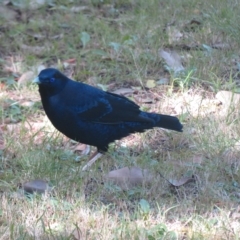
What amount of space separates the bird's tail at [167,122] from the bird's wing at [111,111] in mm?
87

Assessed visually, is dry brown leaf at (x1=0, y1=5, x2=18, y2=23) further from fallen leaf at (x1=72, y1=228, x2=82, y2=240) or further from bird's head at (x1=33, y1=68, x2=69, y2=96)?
fallen leaf at (x1=72, y1=228, x2=82, y2=240)

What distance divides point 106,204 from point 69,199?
9.6 inches

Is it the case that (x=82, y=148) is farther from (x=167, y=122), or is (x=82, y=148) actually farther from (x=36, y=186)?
(x=36, y=186)

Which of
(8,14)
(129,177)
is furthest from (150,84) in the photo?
(8,14)

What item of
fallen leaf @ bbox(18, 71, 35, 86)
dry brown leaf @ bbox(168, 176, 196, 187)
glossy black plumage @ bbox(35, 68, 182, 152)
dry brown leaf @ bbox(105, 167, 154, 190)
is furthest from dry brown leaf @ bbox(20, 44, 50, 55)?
dry brown leaf @ bbox(168, 176, 196, 187)

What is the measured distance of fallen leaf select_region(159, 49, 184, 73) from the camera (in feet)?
21.9

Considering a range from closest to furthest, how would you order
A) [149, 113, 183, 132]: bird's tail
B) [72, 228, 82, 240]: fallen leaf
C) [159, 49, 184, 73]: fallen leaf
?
[72, 228, 82, 240]: fallen leaf
[149, 113, 183, 132]: bird's tail
[159, 49, 184, 73]: fallen leaf

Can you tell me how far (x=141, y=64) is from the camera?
22.2 feet

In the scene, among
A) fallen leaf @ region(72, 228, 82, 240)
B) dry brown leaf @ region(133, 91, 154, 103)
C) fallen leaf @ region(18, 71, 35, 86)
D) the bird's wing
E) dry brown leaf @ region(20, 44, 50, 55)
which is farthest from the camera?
dry brown leaf @ region(20, 44, 50, 55)

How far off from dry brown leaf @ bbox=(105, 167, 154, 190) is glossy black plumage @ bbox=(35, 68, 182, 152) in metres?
0.41

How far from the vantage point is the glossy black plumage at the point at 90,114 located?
16.5 feet

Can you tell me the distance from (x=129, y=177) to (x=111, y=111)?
0.68 metres

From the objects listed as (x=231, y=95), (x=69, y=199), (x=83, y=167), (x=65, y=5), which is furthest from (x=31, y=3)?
(x=69, y=199)

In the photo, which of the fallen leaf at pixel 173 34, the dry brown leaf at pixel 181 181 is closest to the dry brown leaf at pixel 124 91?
the fallen leaf at pixel 173 34
